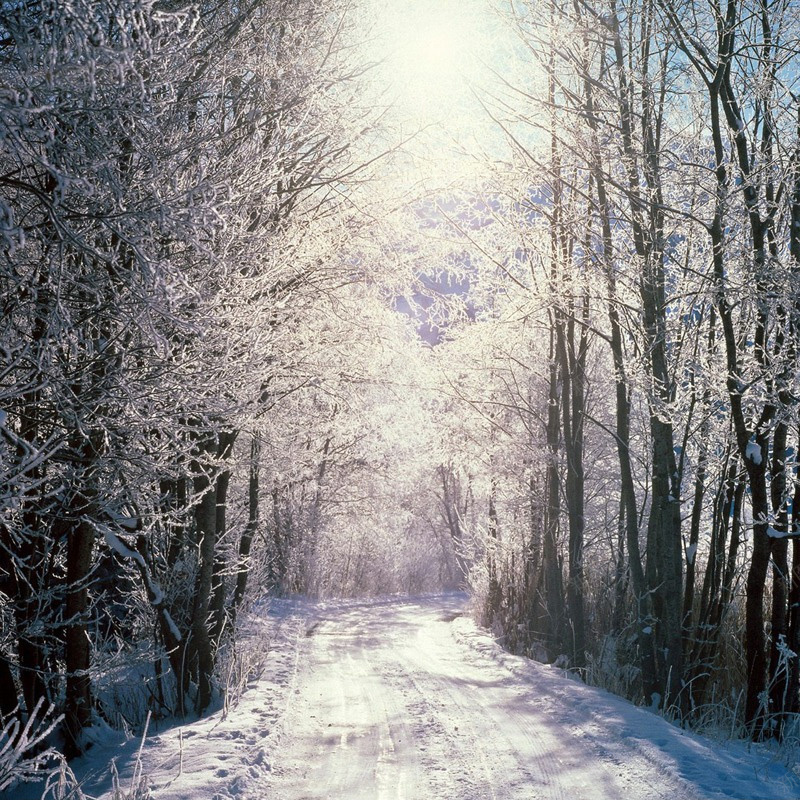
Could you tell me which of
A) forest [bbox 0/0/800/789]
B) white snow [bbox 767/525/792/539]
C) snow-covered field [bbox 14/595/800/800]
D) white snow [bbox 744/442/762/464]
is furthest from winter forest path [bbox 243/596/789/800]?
white snow [bbox 744/442/762/464]

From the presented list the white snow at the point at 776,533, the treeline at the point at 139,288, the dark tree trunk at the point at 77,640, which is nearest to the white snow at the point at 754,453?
the white snow at the point at 776,533

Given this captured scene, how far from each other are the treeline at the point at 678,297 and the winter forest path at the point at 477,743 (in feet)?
5.13

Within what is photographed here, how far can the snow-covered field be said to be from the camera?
4879mm

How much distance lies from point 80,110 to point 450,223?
8406 millimetres

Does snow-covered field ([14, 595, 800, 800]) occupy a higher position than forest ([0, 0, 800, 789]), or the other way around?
forest ([0, 0, 800, 789])

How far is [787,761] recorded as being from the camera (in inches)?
220

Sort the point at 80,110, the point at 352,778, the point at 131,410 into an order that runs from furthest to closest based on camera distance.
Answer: the point at 352,778 < the point at 131,410 < the point at 80,110

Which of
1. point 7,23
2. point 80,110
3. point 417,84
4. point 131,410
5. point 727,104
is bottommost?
point 131,410

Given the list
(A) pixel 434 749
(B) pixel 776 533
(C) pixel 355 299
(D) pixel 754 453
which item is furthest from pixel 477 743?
(C) pixel 355 299

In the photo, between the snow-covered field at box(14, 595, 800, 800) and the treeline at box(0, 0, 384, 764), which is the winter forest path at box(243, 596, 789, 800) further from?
the treeline at box(0, 0, 384, 764)

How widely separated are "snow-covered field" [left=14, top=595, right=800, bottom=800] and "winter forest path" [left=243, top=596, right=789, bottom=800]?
0.02 m

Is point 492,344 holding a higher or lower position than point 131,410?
higher

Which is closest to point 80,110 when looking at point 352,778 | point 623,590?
point 352,778

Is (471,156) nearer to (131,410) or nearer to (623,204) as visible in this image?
(623,204)
